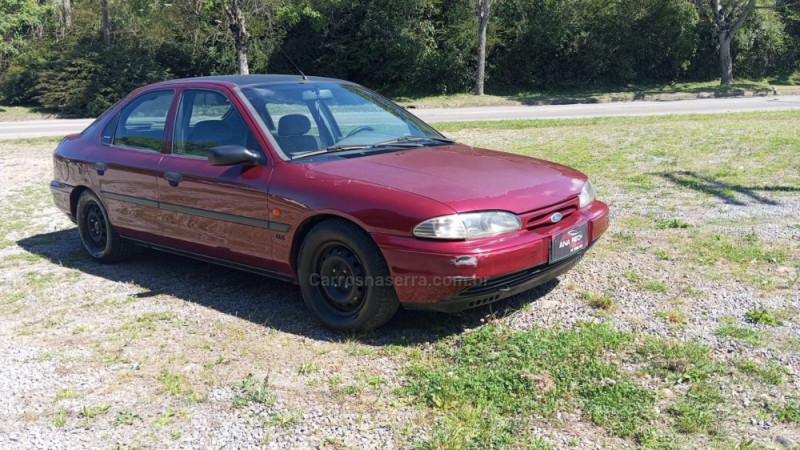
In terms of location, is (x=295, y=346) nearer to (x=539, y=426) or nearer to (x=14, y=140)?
(x=539, y=426)

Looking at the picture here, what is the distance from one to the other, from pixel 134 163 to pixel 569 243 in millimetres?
3551

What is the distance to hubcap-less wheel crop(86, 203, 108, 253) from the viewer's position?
21.2 ft

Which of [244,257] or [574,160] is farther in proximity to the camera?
[574,160]

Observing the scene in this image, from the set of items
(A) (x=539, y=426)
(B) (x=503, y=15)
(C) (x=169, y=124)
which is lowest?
(A) (x=539, y=426)

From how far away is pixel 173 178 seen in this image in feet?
17.9

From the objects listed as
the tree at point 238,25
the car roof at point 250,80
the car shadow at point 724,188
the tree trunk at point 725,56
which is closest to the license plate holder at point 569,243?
the car roof at point 250,80

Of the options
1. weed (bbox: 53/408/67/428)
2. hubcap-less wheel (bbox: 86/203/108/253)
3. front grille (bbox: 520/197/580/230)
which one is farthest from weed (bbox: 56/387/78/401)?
front grille (bbox: 520/197/580/230)

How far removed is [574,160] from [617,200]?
2509mm

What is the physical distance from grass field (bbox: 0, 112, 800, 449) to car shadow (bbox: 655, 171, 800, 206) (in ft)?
2.24

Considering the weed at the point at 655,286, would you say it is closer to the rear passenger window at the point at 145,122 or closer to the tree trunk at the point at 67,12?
the rear passenger window at the point at 145,122

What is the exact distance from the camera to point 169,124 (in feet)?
18.7

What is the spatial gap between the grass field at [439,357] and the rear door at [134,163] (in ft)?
1.81

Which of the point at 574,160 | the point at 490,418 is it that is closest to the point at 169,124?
the point at 490,418

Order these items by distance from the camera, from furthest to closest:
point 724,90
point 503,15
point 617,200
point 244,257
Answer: point 503,15
point 724,90
point 617,200
point 244,257
